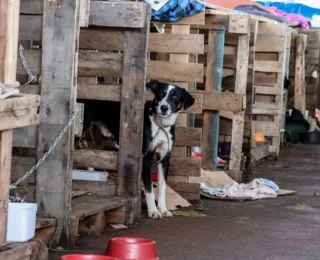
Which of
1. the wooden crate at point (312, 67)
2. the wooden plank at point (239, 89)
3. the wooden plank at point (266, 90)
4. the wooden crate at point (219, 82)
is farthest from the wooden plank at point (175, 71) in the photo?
the wooden crate at point (312, 67)

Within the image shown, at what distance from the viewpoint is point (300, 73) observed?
17.9m

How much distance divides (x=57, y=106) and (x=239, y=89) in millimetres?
4917

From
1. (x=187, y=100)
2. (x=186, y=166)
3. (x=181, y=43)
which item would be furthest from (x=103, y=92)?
(x=186, y=166)

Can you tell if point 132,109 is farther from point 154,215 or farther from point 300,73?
point 300,73

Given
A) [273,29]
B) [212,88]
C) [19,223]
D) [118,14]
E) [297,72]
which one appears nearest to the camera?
[19,223]

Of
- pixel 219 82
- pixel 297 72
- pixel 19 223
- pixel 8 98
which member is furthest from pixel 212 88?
pixel 297 72

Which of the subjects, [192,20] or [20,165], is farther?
[192,20]

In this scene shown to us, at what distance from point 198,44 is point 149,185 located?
6.06 ft

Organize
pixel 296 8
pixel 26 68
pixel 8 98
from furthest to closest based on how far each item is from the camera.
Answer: pixel 296 8, pixel 26 68, pixel 8 98

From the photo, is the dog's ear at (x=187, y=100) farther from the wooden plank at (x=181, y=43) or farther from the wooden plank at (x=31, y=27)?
the wooden plank at (x=31, y=27)

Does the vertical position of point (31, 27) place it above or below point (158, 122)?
above

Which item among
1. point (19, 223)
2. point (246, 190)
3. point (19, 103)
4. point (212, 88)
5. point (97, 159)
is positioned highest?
point (212, 88)

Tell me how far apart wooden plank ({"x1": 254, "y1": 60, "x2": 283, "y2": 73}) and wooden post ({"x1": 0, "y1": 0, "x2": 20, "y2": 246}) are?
9.16 metres

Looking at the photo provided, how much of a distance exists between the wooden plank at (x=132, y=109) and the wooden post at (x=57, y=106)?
1.33 metres
